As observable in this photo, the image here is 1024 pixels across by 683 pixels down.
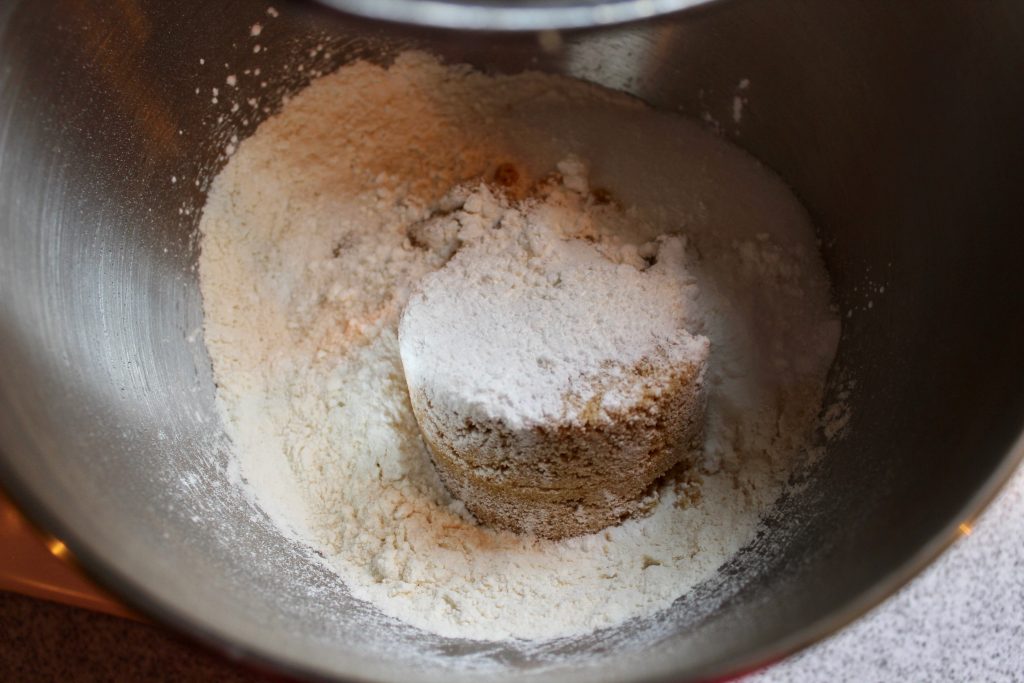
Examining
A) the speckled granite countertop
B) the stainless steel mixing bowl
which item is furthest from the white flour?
the speckled granite countertop

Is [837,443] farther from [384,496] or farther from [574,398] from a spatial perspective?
[384,496]

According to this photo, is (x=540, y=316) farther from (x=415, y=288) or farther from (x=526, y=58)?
(x=526, y=58)

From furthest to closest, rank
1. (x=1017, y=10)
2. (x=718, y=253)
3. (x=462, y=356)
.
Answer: (x=718, y=253) → (x=462, y=356) → (x=1017, y=10)

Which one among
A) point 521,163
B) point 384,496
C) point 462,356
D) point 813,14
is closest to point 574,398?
point 462,356

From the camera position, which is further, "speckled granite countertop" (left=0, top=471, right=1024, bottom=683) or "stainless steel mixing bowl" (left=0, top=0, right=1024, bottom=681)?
"speckled granite countertop" (left=0, top=471, right=1024, bottom=683)

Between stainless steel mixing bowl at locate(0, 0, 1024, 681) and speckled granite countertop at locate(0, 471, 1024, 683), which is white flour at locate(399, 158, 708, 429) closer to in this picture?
stainless steel mixing bowl at locate(0, 0, 1024, 681)

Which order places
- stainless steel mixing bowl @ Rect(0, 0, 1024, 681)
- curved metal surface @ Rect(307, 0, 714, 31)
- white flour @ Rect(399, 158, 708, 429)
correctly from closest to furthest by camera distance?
curved metal surface @ Rect(307, 0, 714, 31)
stainless steel mixing bowl @ Rect(0, 0, 1024, 681)
white flour @ Rect(399, 158, 708, 429)

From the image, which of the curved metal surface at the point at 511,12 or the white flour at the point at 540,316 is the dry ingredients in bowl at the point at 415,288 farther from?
the curved metal surface at the point at 511,12
